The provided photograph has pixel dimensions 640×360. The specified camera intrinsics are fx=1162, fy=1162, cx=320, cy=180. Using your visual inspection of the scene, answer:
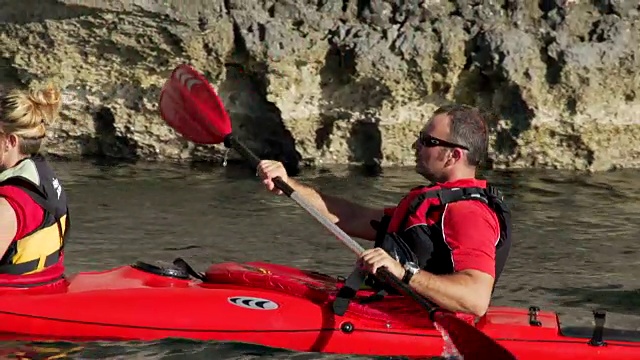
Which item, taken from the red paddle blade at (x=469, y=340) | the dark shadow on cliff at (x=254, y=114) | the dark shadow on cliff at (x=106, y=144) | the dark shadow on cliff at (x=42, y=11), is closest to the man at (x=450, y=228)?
the red paddle blade at (x=469, y=340)

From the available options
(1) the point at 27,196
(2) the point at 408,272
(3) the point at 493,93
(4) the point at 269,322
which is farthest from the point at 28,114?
(3) the point at 493,93

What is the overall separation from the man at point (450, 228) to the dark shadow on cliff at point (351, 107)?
13.0 feet

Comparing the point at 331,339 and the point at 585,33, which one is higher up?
the point at 585,33

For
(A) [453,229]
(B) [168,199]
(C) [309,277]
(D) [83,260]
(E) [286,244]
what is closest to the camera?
(A) [453,229]

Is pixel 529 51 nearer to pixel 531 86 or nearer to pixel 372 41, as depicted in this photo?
pixel 531 86

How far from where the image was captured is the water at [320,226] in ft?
21.4

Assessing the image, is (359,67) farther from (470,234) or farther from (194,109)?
(470,234)

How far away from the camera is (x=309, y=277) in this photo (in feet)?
17.1

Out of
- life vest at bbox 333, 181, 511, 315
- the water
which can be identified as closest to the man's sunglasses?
life vest at bbox 333, 181, 511, 315

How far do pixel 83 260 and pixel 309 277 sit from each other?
2.03 m

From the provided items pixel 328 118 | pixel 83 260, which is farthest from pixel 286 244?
pixel 328 118

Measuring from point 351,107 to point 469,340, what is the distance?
485 centimetres

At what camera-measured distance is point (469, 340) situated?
427 cm

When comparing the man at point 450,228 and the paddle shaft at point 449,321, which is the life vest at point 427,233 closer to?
the man at point 450,228
